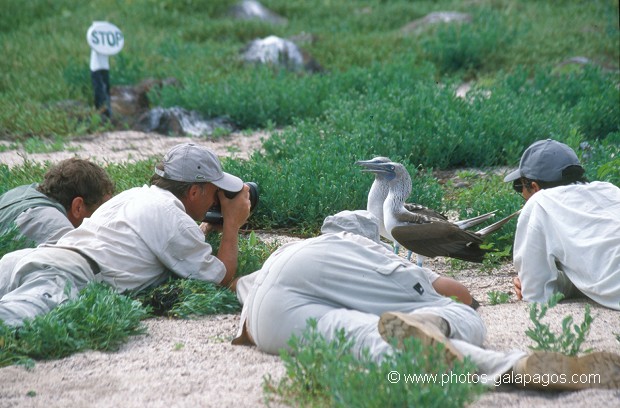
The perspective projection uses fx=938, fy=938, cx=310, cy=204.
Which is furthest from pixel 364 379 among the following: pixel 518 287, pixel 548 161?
pixel 548 161

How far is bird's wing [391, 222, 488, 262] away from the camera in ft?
18.9

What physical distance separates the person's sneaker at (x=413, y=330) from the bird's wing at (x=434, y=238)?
2.02m

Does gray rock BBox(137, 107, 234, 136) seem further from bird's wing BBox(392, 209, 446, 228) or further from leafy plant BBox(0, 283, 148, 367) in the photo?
leafy plant BBox(0, 283, 148, 367)

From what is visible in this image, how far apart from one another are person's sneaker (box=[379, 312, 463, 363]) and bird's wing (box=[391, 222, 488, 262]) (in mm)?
2019

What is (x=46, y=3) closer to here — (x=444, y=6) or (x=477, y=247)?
(x=444, y=6)

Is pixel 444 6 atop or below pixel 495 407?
below

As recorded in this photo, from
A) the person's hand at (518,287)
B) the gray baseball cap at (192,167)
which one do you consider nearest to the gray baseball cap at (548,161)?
the person's hand at (518,287)

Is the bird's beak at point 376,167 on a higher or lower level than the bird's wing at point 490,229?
higher

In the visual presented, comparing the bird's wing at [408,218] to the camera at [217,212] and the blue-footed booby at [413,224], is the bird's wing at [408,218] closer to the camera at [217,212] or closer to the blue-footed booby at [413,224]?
the blue-footed booby at [413,224]

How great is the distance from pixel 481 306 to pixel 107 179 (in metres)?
2.39

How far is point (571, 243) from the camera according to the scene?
4.92 m

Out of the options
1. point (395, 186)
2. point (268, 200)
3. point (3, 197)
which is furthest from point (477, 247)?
point (3, 197)

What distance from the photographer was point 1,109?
10.5 meters

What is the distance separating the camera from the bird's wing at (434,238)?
226 inches
